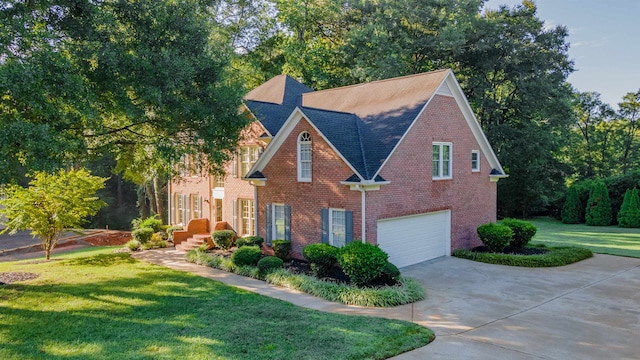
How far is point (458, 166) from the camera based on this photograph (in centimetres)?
1778

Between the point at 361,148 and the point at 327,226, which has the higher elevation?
the point at 361,148

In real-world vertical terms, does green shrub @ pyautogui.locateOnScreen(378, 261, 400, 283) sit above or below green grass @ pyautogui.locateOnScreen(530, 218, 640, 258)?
above

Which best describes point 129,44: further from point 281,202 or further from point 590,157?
point 590,157

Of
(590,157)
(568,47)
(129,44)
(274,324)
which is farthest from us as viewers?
(590,157)

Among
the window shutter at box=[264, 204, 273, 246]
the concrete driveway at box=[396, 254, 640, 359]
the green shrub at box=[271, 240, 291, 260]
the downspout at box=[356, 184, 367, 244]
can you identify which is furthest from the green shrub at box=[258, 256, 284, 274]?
the concrete driveway at box=[396, 254, 640, 359]

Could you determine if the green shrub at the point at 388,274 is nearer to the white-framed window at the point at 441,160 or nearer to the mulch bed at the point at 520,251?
the white-framed window at the point at 441,160

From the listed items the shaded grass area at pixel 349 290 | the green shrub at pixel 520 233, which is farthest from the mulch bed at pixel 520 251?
the shaded grass area at pixel 349 290

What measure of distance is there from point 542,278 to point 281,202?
9.68m

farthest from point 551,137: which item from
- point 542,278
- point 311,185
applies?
point 311,185

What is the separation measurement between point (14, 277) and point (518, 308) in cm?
1657

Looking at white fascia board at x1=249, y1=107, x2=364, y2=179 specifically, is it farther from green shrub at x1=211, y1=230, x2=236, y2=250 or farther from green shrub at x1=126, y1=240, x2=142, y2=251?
green shrub at x1=126, y1=240, x2=142, y2=251

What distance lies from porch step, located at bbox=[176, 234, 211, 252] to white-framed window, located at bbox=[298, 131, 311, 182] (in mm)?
6838

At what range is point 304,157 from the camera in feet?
52.1

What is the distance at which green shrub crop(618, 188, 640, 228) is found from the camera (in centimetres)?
2969
